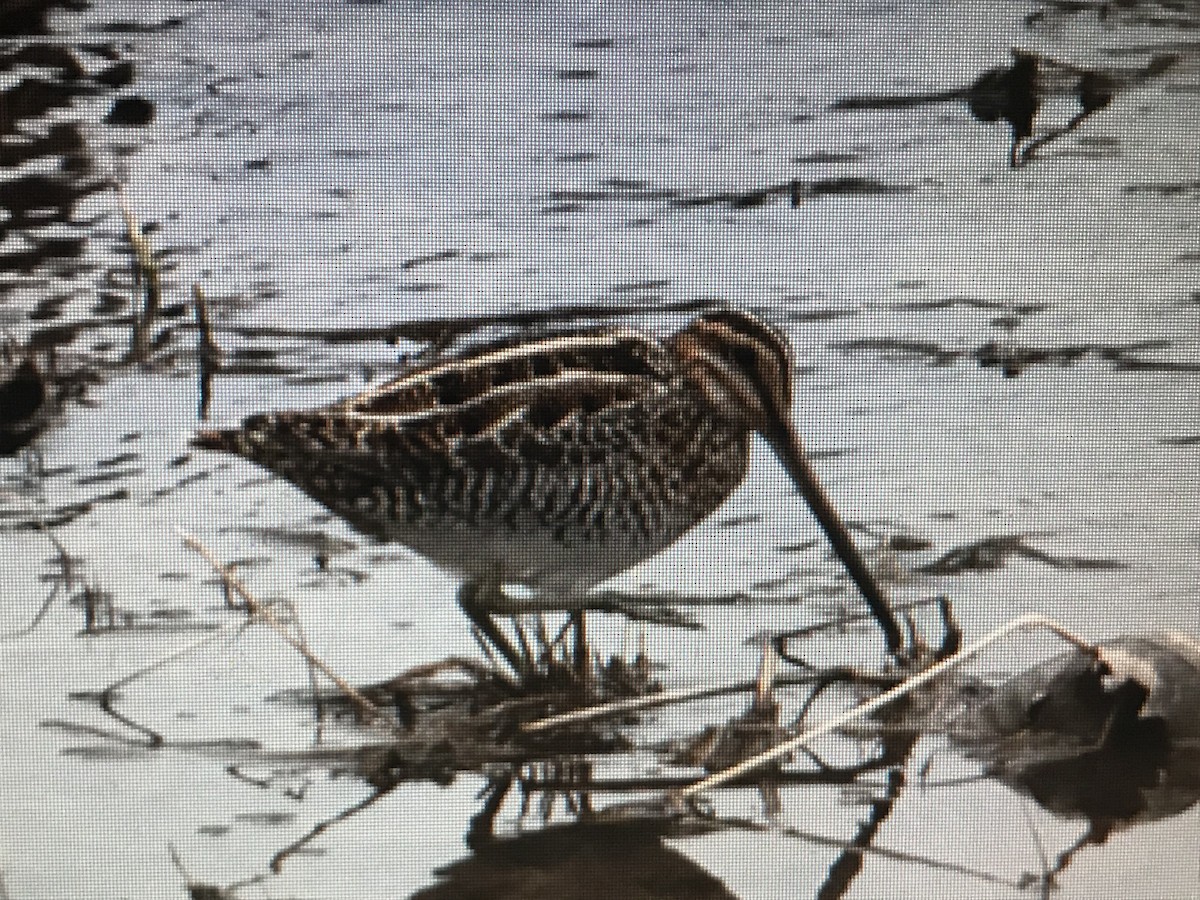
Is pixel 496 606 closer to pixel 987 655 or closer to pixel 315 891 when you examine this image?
pixel 315 891

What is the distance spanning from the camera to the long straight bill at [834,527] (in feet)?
4.14

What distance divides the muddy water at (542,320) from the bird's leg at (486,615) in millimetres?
21

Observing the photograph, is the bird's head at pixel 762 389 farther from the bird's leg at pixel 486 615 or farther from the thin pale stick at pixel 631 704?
the bird's leg at pixel 486 615

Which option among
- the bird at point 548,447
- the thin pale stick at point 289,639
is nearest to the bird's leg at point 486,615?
the bird at point 548,447

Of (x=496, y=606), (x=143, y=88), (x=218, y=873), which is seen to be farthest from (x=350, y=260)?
(x=218, y=873)

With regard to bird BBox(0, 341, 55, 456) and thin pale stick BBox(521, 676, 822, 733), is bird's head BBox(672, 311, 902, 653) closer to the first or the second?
thin pale stick BBox(521, 676, 822, 733)

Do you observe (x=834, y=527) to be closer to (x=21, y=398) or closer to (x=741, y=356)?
Result: (x=741, y=356)

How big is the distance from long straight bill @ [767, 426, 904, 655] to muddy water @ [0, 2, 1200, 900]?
0.6 inches

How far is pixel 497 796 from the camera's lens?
126 cm

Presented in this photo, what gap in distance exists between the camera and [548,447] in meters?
1.18

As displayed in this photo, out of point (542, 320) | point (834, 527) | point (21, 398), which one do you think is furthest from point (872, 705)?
point (21, 398)

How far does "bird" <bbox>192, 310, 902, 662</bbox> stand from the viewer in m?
1.17

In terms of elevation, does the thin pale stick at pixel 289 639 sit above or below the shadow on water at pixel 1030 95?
below

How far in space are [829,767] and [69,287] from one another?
2.99 ft
